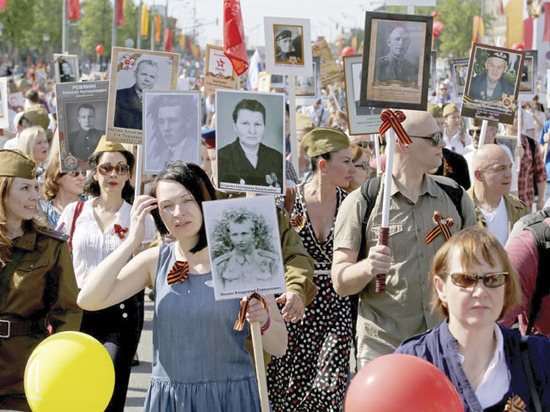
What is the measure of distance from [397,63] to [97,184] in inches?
90.9

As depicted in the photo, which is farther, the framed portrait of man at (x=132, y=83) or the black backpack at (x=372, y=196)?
the framed portrait of man at (x=132, y=83)

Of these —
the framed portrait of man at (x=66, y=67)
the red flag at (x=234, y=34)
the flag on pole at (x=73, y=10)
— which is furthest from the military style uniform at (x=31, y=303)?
the flag on pole at (x=73, y=10)

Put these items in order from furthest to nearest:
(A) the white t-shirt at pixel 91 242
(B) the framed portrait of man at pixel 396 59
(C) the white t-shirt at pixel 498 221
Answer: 1. (C) the white t-shirt at pixel 498 221
2. (A) the white t-shirt at pixel 91 242
3. (B) the framed portrait of man at pixel 396 59

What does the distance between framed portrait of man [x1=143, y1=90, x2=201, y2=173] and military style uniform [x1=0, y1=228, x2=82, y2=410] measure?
1.15m

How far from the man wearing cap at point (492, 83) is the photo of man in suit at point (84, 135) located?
115 inches

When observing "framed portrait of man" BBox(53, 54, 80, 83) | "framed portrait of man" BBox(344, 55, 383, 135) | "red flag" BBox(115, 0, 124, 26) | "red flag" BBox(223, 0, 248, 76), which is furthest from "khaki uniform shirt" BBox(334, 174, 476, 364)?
"red flag" BBox(115, 0, 124, 26)

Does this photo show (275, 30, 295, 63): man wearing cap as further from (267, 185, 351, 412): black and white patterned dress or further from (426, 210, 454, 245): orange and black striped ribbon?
(426, 210, 454, 245): orange and black striped ribbon

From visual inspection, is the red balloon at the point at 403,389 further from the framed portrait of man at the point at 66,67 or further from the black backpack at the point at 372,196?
Result: the framed portrait of man at the point at 66,67

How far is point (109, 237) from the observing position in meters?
6.04

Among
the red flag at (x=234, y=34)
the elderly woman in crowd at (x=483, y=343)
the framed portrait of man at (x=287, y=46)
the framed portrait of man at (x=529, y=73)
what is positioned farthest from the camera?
the framed portrait of man at (x=529, y=73)

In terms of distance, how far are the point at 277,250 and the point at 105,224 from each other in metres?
2.61

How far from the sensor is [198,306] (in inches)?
149

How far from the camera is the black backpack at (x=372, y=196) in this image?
16.1 feet

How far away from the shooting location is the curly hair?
12.1 feet
